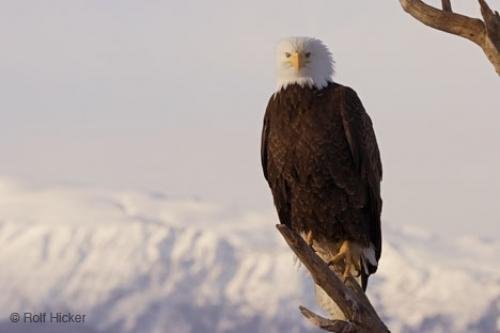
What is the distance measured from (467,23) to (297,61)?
189 cm

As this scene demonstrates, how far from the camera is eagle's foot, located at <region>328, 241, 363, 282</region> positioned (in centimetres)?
1545

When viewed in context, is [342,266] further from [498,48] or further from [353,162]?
[498,48]

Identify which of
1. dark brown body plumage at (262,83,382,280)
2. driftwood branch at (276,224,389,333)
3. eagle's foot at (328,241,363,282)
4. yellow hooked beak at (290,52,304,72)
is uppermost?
yellow hooked beak at (290,52,304,72)

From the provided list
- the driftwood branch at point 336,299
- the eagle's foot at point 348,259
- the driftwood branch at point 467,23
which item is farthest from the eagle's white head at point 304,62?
the driftwood branch at point 336,299

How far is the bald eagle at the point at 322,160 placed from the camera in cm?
1512

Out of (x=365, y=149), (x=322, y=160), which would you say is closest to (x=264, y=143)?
(x=322, y=160)

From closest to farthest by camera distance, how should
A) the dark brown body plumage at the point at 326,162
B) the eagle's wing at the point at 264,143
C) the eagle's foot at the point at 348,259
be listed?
the dark brown body plumage at the point at 326,162 → the eagle's foot at the point at 348,259 → the eagle's wing at the point at 264,143

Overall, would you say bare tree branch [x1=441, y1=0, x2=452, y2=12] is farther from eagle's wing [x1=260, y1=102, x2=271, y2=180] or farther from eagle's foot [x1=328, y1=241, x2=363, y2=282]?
eagle's foot [x1=328, y1=241, x2=363, y2=282]

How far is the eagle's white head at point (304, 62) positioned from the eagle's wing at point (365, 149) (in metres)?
0.29

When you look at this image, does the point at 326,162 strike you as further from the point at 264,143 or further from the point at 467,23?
the point at 467,23

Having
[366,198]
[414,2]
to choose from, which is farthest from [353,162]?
[414,2]

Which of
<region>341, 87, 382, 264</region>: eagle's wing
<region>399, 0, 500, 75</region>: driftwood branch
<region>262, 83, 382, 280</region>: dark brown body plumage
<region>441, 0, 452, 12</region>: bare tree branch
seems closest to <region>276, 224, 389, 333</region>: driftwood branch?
<region>262, 83, 382, 280</region>: dark brown body plumage

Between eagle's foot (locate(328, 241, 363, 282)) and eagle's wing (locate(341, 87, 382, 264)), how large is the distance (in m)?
0.19

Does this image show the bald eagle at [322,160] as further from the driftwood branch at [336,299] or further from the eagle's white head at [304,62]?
the driftwood branch at [336,299]
